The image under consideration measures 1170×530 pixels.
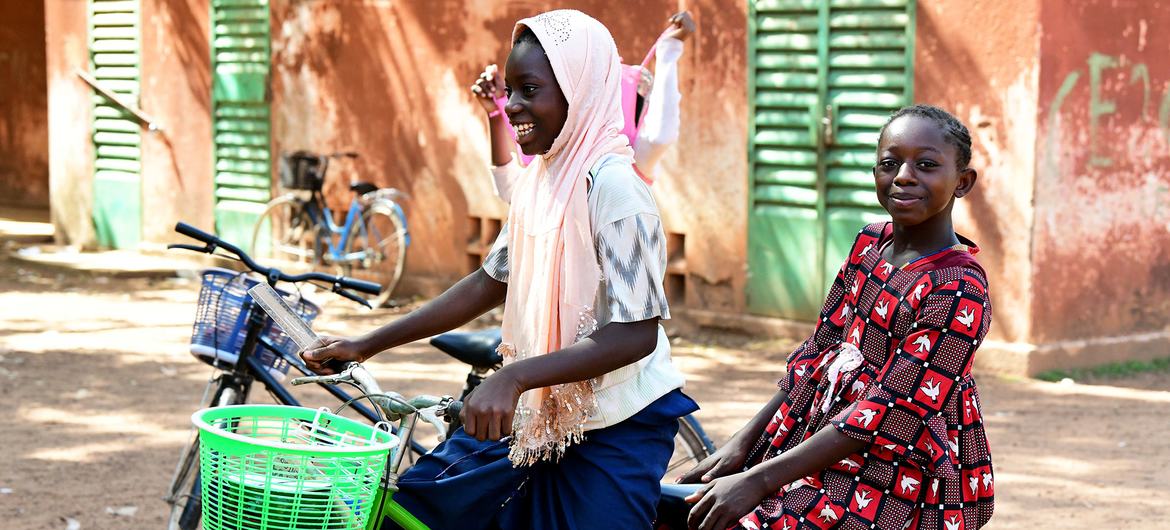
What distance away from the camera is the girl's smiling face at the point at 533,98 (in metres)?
2.58

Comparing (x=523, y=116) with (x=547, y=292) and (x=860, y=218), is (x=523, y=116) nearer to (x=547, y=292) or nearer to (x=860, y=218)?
(x=547, y=292)

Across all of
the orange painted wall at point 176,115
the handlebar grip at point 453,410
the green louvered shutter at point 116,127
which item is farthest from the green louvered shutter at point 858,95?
the green louvered shutter at point 116,127

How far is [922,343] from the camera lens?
252 centimetres

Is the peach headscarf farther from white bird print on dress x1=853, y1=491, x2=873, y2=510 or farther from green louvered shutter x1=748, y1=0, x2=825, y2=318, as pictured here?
green louvered shutter x1=748, y1=0, x2=825, y2=318

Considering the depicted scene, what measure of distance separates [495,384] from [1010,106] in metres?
5.69

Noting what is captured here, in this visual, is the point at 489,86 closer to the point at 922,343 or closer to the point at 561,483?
the point at 561,483

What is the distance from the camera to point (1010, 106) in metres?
7.54

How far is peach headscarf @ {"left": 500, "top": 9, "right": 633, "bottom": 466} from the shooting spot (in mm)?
2588

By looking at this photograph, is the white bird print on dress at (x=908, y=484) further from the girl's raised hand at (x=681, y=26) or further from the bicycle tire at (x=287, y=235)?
the bicycle tire at (x=287, y=235)

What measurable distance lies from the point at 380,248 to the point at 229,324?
A: 20.3ft

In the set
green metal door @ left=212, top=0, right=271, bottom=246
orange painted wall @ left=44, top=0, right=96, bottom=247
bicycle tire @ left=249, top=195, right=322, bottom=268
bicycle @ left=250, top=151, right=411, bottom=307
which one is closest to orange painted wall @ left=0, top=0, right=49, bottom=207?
orange painted wall @ left=44, top=0, right=96, bottom=247

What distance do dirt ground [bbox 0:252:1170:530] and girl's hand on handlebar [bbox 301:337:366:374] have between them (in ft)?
8.11

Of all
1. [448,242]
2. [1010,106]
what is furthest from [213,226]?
[1010,106]

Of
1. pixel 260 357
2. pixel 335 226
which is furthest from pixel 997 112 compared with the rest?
pixel 335 226
